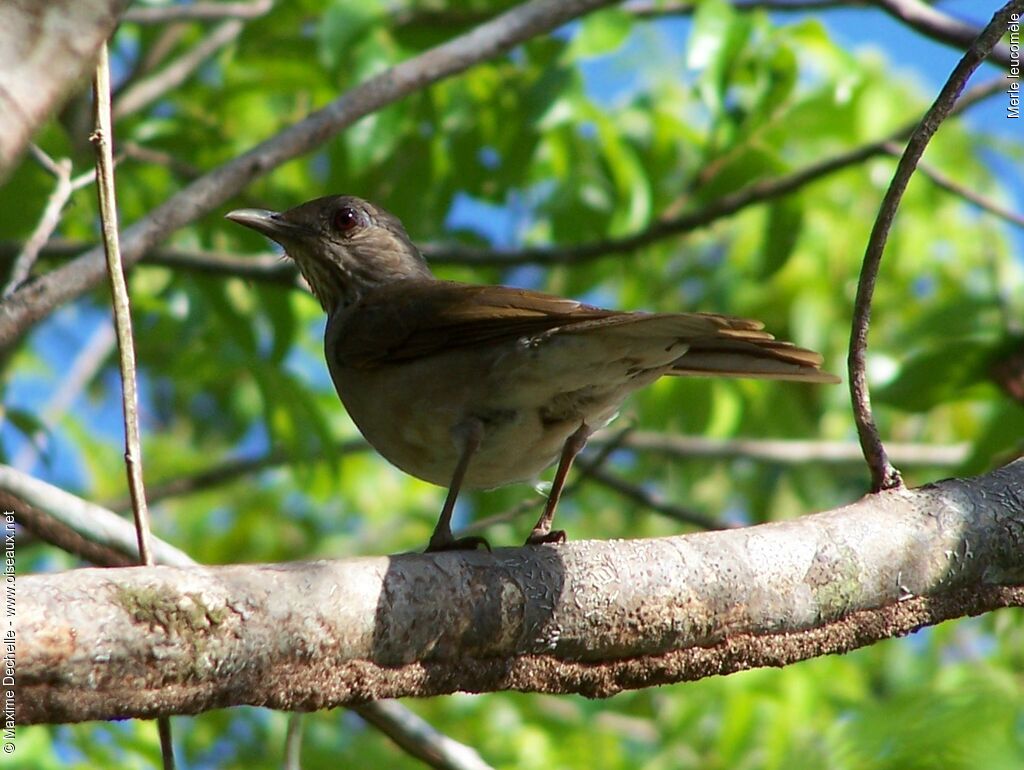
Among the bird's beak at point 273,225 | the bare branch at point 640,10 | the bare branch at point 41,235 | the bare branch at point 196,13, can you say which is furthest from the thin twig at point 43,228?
the bare branch at point 640,10

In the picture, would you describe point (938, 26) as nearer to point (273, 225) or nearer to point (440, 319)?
point (440, 319)

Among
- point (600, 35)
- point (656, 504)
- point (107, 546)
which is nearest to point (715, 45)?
point (600, 35)

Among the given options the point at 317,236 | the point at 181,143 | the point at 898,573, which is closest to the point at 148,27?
the point at 181,143

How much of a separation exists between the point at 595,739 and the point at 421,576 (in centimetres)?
499

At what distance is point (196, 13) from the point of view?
252 inches

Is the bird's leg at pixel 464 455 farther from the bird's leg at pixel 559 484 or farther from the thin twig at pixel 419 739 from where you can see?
the thin twig at pixel 419 739

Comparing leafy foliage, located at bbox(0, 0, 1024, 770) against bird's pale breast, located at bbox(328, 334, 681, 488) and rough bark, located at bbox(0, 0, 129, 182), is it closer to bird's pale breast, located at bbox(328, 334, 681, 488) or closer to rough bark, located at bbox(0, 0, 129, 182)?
bird's pale breast, located at bbox(328, 334, 681, 488)

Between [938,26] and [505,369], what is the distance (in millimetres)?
2462

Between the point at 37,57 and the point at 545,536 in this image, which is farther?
the point at 545,536

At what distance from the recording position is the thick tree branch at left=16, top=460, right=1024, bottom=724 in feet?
7.23

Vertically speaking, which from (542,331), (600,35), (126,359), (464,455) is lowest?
(126,359)

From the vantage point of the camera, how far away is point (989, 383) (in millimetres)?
5656

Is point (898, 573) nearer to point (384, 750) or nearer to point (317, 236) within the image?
point (317, 236)

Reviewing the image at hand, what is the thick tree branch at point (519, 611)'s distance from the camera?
2.20m
